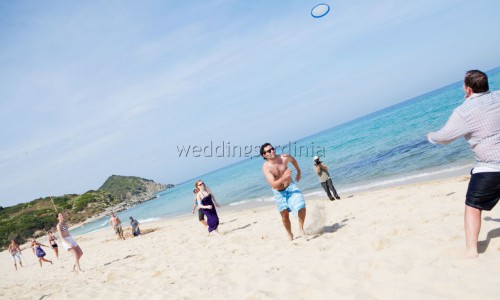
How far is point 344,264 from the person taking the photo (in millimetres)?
4449

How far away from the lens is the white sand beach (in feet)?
11.3

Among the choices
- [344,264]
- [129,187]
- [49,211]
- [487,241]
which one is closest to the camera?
[487,241]

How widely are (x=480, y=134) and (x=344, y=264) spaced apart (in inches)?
87.6

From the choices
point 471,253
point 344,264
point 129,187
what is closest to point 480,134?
point 471,253

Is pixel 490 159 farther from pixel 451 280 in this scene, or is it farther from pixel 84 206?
pixel 84 206

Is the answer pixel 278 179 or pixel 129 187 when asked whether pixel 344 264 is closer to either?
pixel 278 179

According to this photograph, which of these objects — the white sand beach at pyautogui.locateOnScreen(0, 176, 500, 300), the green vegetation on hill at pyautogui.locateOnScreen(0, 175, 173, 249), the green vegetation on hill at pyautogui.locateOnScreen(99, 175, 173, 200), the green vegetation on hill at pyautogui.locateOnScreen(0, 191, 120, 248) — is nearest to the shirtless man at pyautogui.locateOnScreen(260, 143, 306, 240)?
the white sand beach at pyautogui.locateOnScreen(0, 176, 500, 300)

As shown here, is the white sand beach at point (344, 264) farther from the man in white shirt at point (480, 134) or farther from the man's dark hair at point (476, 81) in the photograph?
the man's dark hair at point (476, 81)

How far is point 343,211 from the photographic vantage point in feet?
28.7

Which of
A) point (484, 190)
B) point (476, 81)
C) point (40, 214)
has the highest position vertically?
point (40, 214)

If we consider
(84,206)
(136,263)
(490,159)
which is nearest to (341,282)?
(490,159)

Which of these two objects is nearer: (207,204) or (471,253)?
(471,253)

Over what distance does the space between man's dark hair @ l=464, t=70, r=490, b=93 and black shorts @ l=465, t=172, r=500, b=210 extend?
2.62ft

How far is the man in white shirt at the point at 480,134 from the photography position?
3186mm
